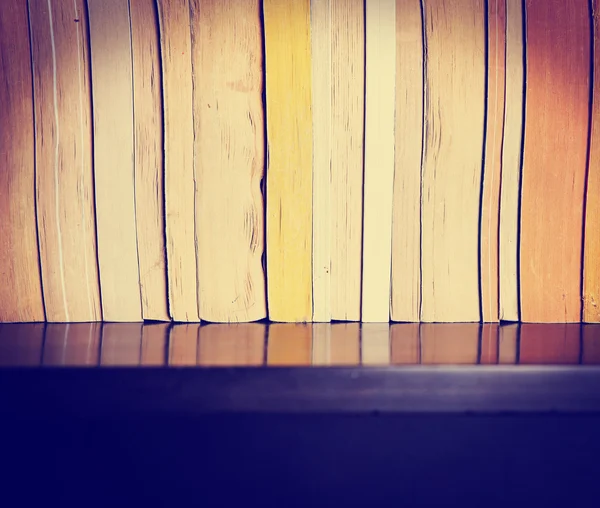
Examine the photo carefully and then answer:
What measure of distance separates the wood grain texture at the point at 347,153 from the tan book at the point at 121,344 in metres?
0.32

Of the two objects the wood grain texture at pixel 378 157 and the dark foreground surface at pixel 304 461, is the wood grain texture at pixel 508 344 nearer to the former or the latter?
the dark foreground surface at pixel 304 461

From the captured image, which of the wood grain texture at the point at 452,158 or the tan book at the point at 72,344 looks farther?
the wood grain texture at the point at 452,158

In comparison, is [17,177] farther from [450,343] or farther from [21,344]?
[450,343]

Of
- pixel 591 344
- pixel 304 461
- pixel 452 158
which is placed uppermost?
pixel 452 158

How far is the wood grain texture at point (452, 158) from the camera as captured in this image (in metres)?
0.71

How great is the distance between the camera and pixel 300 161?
2.39 feet

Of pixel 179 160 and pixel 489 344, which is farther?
pixel 179 160

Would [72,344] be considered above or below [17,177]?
below

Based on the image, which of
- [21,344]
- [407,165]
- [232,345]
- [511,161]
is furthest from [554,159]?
[21,344]

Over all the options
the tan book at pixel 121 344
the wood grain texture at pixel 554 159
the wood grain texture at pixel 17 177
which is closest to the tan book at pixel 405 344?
the wood grain texture at pixel 554 159

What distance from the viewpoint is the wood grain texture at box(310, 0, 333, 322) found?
711 mm

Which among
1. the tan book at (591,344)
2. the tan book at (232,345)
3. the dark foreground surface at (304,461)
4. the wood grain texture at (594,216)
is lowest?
the dark foreground surface at (304,461)

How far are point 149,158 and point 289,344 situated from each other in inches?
15.5

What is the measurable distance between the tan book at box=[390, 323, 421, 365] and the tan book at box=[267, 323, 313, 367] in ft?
0.36
